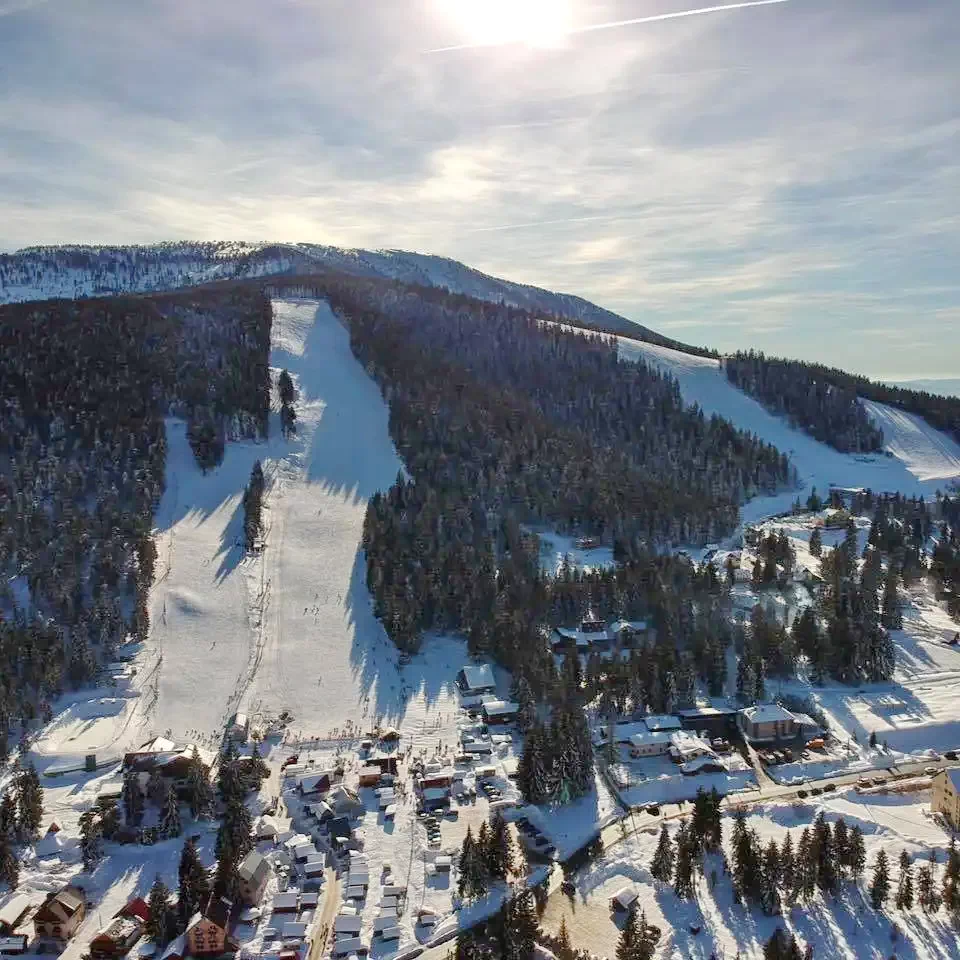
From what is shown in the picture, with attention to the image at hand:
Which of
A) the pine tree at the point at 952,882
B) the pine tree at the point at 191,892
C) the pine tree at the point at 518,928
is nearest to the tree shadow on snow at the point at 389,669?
the pine tree at the point at 191,892

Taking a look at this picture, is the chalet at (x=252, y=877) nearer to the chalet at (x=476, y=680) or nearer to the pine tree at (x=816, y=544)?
the chalet at (x=476, y=680)

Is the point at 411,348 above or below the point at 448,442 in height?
above

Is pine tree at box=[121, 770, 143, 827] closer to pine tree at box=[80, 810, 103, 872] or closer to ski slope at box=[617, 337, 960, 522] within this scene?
pine tree at box=[80, 810, 103, 872]

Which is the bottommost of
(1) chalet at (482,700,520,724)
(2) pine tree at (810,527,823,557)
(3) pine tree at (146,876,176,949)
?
(3) pine tree at (146,876,176,949)

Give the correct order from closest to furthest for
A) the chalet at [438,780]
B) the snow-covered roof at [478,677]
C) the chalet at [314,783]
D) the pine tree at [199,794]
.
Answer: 1. the pine tree at [199,794]
2. the chalet at [314,783]
3. the chalet at [438,780]
4. the snow-covered roof at [478,677]

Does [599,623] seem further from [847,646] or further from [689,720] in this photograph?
[847,646]

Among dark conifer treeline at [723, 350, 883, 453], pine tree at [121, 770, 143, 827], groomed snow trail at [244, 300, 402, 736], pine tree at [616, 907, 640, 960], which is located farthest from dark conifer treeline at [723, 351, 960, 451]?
pine tree at [121, 770, 143, 827]

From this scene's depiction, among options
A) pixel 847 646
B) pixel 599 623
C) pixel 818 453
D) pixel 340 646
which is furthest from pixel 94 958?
pixel 818 453
